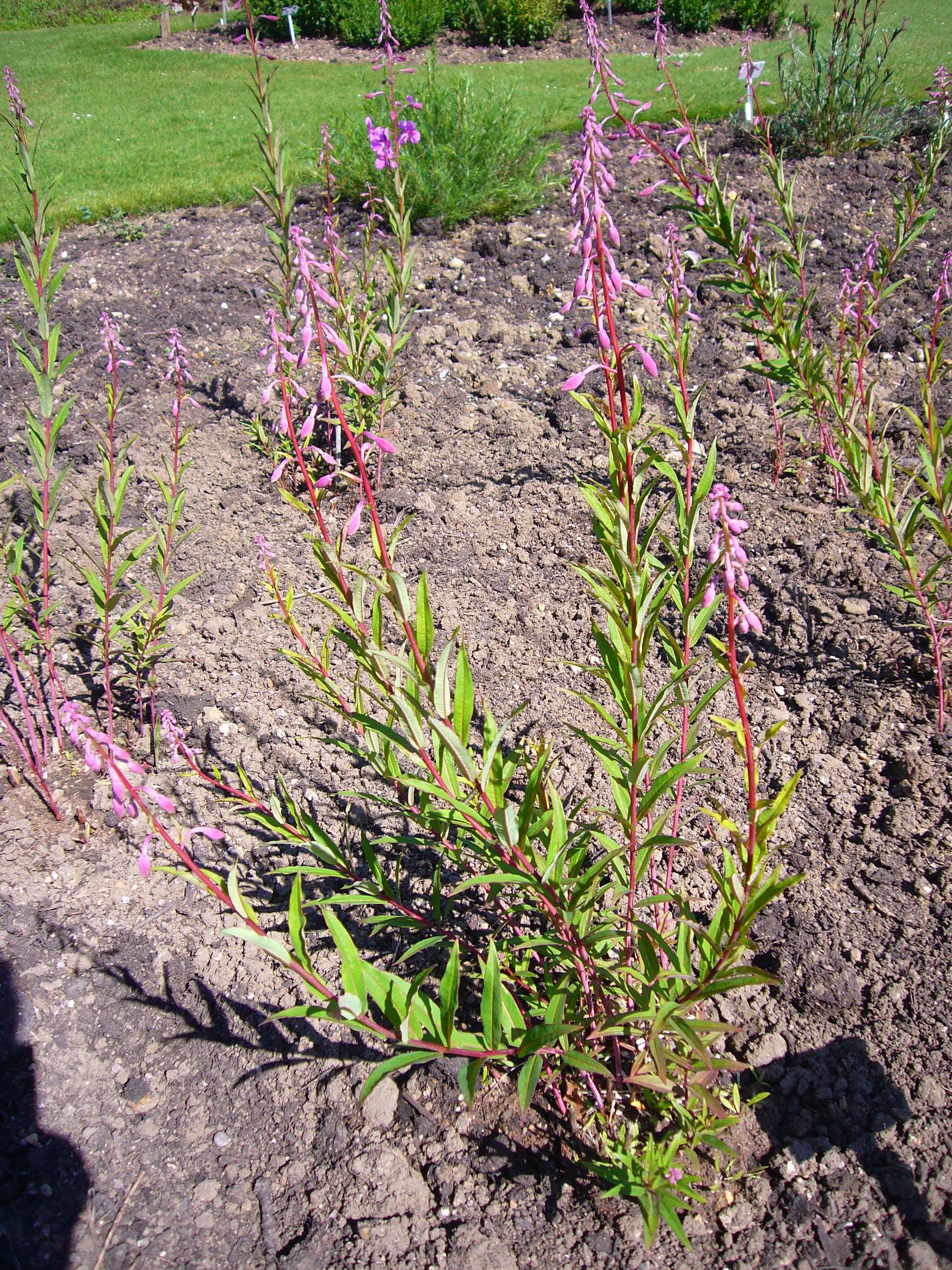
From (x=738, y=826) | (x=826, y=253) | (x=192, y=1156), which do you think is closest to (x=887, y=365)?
(x=826, y=253)

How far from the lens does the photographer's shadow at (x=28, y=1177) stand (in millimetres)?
1658

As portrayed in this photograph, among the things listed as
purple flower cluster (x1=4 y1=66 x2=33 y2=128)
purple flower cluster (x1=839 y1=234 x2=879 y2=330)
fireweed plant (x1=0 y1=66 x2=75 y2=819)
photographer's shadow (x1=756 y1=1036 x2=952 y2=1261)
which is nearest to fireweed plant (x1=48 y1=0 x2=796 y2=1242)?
photographer's shadow (x1=756 y1=1036 x2=952 y2=1261)

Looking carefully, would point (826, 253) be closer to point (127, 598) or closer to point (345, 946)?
point (127, 598)

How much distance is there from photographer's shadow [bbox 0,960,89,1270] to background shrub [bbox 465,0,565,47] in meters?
15.8

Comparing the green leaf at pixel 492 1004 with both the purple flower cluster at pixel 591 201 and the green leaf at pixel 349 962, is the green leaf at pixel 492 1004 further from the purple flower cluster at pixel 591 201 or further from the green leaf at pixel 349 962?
the purple flower cluster at pixel 591 201

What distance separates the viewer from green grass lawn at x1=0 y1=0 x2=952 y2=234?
7336 mm

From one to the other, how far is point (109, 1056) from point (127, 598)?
6.37ft

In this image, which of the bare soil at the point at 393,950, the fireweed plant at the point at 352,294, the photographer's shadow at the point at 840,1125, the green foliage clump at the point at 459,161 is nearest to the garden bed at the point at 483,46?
the green foliage clump at the point at 459,161

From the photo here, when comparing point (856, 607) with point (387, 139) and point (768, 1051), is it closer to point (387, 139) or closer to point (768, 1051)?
point (768, 1051)

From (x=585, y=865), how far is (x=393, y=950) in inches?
22.0

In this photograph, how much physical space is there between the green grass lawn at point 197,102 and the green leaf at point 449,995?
565 cm

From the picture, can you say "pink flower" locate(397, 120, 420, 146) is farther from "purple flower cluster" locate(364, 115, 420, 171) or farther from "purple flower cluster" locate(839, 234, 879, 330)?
"purple flower cluster" locate(839, 234, 879, 330)

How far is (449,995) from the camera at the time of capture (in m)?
1.39

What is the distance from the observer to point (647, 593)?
1.46 metres
